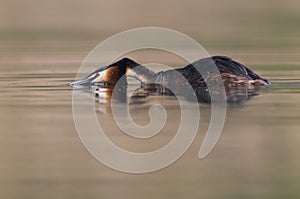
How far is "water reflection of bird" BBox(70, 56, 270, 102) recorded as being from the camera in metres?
12.6

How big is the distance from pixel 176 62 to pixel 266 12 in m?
13.5

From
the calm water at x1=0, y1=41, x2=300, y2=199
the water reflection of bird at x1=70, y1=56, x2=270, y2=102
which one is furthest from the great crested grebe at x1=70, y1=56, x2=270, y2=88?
the calm water at x1=0, y1=41, x2=300, y2=199

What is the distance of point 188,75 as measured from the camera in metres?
12.7

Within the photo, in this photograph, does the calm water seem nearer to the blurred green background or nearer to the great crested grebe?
the blurred green background

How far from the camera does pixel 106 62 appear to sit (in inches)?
632

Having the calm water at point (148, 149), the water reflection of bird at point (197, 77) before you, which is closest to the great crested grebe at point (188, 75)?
the water reflection of bird at point (197, 77)

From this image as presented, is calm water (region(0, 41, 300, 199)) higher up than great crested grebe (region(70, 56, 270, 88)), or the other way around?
great crested grebe (region(70, 56, 270, 88))

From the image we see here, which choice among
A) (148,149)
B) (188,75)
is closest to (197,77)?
(188,75)

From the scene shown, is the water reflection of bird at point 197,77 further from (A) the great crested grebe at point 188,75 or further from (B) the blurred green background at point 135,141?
(B) the blurred green background at point 135,141

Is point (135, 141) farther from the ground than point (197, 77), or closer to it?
closer to it

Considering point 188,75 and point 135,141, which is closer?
point 135,141

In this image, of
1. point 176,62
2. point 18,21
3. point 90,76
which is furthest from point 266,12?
point 90,76

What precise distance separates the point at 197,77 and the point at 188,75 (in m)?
0.13

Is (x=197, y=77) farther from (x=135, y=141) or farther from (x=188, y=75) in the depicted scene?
(x=135, y=141)
